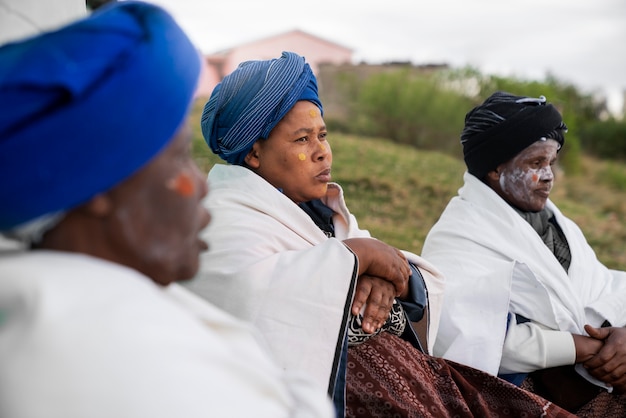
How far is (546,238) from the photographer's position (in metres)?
3.81

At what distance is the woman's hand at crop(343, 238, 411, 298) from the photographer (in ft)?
8.01

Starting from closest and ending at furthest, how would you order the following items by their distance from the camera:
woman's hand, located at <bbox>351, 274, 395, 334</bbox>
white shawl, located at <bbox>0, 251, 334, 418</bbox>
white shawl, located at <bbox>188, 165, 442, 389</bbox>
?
white shawl, located at <bbox>0, 251, 334, 418</bbox> → white shawl, located at <bbox>188, 165, 442, 389</bbox> → woman's hand, located at <bbox>351, 274, 395, 334</bbox>

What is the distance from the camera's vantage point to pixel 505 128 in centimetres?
362

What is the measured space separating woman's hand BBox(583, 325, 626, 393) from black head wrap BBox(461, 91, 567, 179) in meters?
0.98

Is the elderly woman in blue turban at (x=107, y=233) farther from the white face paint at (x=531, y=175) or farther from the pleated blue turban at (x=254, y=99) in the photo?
the white face paint at (x=531, y=175)

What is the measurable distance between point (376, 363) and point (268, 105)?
105 centimetres

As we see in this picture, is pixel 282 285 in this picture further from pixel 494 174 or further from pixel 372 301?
pixel 494 174

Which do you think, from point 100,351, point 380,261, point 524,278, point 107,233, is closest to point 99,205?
point 107,233

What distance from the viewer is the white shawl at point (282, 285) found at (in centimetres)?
221

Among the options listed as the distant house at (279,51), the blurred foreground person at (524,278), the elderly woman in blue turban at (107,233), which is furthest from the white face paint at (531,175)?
the distant house at (279,51)

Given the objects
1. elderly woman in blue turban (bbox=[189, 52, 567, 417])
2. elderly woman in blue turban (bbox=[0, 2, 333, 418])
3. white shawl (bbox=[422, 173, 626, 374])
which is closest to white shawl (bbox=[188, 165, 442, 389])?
elderly woman in blue turban (bbox=[189, 52, 567, 417])

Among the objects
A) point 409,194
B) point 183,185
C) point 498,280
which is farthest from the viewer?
point 409,194

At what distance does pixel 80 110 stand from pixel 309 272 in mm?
1204

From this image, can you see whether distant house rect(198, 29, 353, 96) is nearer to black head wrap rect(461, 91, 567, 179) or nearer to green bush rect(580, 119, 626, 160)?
green bush rect(580, 119, 626, 160)
